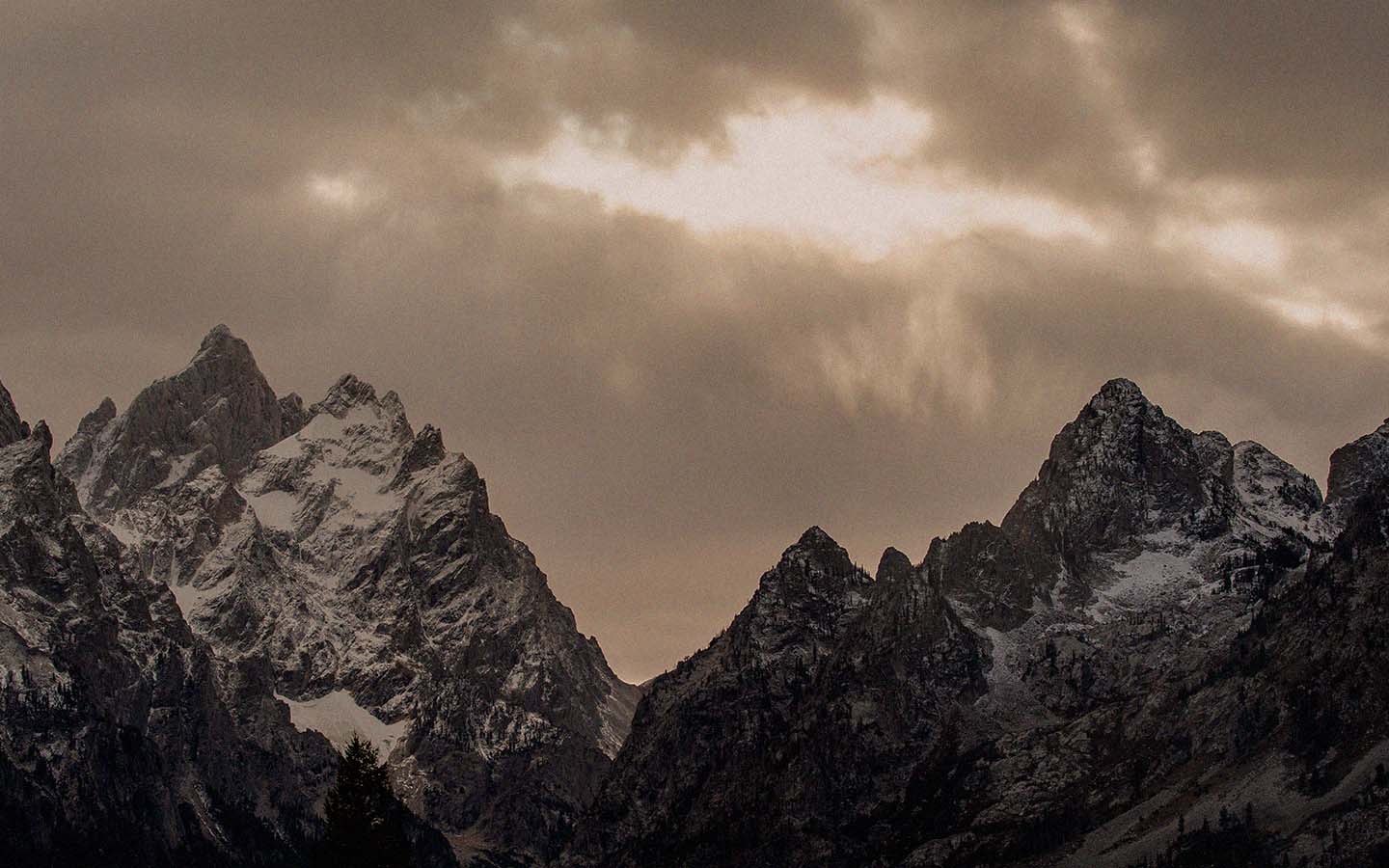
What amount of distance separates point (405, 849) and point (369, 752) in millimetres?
6982

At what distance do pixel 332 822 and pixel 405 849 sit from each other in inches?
259

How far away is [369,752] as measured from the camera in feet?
535

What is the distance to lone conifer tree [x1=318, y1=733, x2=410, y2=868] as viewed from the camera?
156 metres

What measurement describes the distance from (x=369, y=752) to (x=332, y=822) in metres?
7.01

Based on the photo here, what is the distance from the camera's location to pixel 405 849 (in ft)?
531

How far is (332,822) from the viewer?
15738cm

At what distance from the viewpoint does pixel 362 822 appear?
15800cm

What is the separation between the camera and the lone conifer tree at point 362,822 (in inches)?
6161
